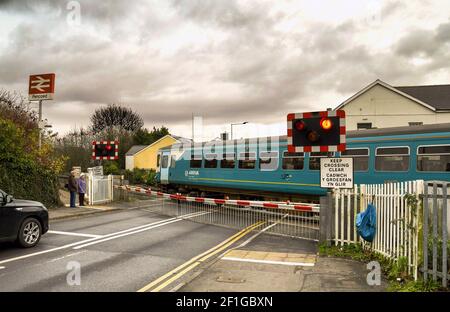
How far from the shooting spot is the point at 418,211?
6.50 m

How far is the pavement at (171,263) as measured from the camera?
6.61 metres

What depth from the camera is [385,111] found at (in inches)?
1404

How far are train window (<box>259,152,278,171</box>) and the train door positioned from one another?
8600mm

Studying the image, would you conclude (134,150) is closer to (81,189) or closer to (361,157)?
(81,189)

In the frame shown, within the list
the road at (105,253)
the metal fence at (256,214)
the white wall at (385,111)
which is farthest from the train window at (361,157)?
the white wall at (385,111)

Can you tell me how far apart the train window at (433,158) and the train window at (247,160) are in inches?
286

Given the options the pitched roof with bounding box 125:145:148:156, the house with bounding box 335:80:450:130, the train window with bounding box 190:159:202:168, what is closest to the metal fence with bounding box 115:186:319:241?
the train window with bounding box 190:159:202:168

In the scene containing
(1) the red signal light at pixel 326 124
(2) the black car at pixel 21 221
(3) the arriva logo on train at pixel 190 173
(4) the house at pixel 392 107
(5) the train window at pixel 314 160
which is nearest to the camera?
(2) the black car at pixel 21 221

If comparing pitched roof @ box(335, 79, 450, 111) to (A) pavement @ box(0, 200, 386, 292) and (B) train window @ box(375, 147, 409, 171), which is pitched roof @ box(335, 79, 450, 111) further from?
(A) pavement @ box(0, 200, 386, 292)

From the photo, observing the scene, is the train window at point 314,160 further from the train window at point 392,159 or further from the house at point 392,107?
the house at point 392,107

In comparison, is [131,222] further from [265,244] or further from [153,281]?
[153,281]

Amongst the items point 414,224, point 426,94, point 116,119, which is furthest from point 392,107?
point 116,119

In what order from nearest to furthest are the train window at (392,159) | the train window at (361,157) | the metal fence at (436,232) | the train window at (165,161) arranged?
the metal fence at (436,232) → the train window at (392,159) → the train window at (361,157) → the train window at (165,161)

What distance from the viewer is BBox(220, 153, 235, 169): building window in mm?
20188
